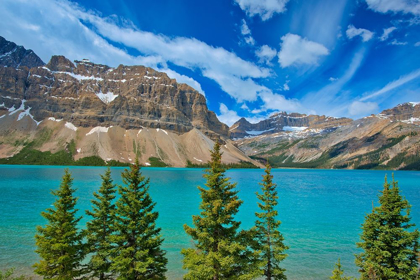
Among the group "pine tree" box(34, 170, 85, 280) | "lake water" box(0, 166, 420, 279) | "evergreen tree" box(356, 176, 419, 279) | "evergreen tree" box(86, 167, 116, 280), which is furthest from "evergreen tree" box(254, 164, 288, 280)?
"pine tree" box(34, 170, 85, 280)

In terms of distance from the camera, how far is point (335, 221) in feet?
172

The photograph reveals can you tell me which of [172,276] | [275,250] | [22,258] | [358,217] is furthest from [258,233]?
[358,217]

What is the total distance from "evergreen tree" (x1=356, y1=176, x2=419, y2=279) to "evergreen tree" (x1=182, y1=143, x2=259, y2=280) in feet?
29.9

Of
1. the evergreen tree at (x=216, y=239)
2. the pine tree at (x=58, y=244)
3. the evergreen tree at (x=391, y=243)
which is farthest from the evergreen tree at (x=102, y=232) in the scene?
the evergreen tree at (x=391, y=243)

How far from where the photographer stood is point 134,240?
733 inches

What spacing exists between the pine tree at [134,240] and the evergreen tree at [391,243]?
1557 centimetres

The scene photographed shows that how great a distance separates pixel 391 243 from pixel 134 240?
19276 millimetres

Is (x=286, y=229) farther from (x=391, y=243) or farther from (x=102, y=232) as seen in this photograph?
(x=102, y=232)

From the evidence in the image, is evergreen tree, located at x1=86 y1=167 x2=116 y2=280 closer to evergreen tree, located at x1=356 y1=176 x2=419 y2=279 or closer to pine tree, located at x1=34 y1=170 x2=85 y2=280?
pine tree, located at x1=34 y1=170 x2=85 y2=280

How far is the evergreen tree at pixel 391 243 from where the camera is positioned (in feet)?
57.1

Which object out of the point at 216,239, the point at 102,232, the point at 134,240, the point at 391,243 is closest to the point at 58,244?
the point at 102,232

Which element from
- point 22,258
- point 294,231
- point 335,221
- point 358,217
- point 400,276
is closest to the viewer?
point 400,276

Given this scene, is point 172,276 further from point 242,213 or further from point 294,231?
point 242,213

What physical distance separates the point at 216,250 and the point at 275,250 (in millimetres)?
5387
